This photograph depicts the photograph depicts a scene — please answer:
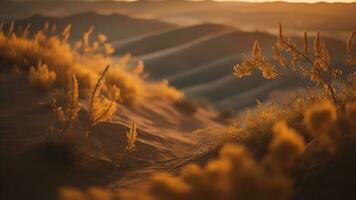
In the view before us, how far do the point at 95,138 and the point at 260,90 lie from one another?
13.9 m

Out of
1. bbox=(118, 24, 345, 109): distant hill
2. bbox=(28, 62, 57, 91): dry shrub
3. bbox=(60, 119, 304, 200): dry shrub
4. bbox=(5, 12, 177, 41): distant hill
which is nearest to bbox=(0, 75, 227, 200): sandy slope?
bbox=(28, 62, 57, 91): dry shrub

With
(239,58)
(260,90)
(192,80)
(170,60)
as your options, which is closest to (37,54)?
(260,90)

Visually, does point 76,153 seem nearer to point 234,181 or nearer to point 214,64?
point 234,181

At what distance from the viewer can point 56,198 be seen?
4.83 meters

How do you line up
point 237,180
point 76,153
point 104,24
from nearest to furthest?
point 237,180, point 76,153, point 104,24

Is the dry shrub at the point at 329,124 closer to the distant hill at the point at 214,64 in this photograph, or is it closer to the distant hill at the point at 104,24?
the distant hill at the point at 214,64

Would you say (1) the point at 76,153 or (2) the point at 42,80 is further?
(2) the point at 42,80

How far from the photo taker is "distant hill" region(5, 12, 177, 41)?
5112cm

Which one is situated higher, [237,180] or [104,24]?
[237,180]

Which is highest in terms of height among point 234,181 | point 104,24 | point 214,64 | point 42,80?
point 234,181

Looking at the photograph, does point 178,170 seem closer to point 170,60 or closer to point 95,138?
point 95,138

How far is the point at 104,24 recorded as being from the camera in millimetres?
54719

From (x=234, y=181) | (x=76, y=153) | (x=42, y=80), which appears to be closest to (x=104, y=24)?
(x=42, y=80)

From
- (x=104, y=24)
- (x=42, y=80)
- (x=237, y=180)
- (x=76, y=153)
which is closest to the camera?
(x=237, y=180)
